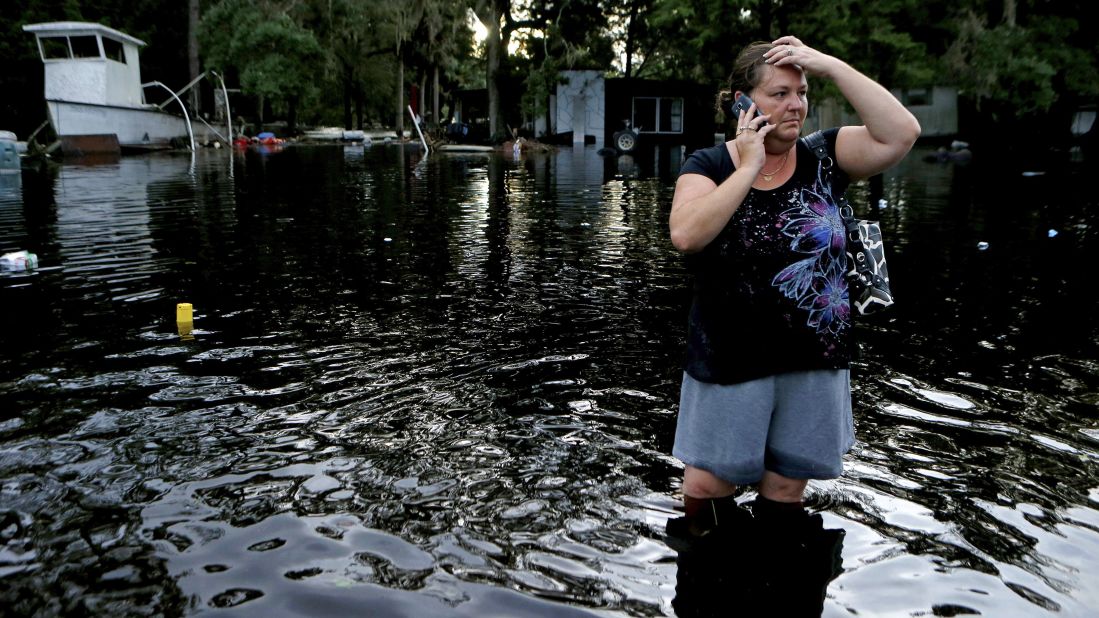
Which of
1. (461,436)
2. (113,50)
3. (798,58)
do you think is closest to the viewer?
(798,58)

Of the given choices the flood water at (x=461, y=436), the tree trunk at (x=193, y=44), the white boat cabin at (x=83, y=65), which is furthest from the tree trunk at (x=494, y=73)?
the flood water at (x=461, y=436)

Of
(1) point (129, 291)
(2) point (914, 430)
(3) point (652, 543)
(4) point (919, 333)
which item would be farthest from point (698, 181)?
(1) point (129, 291)

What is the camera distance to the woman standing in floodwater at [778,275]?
3.38m

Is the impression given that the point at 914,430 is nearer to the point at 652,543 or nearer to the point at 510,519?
the point at 652,543

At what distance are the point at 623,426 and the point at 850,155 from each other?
2.42 metres

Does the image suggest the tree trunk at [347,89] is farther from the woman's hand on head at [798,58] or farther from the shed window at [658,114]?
the woman's hand on head at [798,58]

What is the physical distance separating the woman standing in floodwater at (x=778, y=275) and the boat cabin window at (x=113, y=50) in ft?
130

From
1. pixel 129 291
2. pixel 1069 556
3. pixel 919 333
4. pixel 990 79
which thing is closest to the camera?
pixel 1069 556

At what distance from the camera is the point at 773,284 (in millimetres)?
3404

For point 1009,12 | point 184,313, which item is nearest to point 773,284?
point 184,313

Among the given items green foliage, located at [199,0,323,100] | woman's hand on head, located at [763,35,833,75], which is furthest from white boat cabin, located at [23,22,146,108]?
woman's hand on head, located at [763,35,833,75]

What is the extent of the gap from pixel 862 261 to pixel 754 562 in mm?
1338

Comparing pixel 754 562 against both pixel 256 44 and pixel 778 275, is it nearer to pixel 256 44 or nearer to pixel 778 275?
pixel 778 275

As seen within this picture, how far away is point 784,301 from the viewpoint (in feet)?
11.2
